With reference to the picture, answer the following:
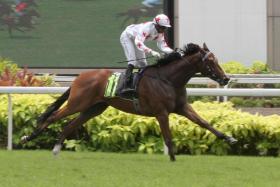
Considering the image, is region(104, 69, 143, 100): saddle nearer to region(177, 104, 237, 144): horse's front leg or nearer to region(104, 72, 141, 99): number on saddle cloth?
region(104, 72, 141, 99): number on saddle cloth

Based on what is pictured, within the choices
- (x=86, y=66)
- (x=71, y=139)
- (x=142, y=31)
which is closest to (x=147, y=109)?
(x=142, y=31)

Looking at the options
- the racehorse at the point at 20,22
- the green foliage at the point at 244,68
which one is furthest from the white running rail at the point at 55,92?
the racehorse at the point at 20,22

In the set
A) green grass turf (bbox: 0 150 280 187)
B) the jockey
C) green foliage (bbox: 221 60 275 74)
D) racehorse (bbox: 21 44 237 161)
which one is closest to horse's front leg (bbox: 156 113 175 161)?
racehorse (bbox: 21 44 237 161)

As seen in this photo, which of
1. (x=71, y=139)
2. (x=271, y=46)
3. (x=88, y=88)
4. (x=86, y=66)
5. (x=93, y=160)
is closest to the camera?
(x=93, y=160)

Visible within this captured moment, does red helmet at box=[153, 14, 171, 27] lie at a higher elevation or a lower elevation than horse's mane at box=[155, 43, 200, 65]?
higher

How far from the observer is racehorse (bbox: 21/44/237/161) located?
9.16 meters

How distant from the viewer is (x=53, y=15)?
68.5ft

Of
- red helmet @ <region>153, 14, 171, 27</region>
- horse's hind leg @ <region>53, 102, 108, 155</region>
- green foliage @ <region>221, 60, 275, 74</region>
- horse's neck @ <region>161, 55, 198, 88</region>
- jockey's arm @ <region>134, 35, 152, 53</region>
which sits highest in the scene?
red helmet @ <region>153, 14, 171, 27</region>

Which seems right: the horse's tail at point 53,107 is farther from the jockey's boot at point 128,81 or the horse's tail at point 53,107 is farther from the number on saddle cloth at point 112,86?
the jockey's boot at point 128,81

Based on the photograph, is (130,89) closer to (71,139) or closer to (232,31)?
(71,139)

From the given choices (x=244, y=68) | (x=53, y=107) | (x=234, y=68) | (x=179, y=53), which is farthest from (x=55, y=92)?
(x=244, y=68)

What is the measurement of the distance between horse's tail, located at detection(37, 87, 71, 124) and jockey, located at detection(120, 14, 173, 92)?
91 cm

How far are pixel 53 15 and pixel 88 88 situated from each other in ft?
37.9

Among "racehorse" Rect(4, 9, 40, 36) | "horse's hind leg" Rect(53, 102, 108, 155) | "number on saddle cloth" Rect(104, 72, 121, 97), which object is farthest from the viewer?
"racehorse" Rect(4, 9, 40, 36)
